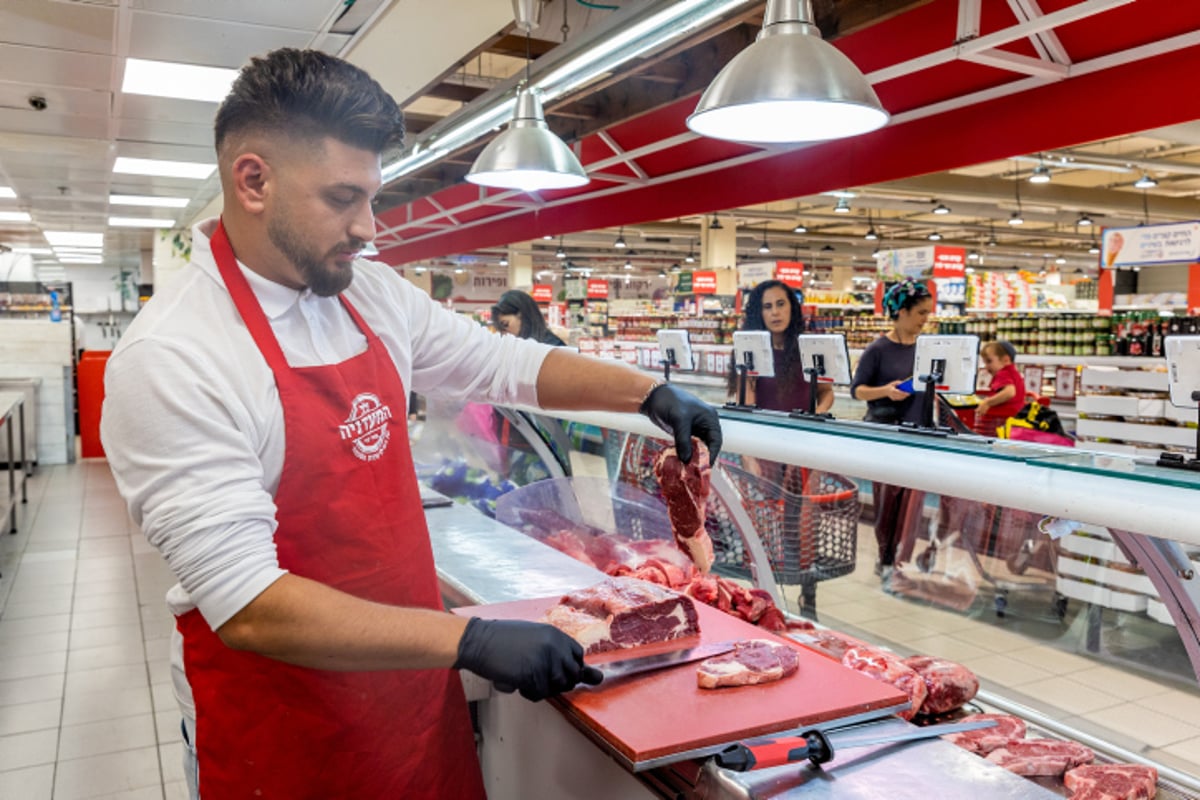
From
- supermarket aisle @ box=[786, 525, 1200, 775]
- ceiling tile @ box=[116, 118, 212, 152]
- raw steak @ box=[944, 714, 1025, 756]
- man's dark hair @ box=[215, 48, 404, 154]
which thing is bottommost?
supermarket aisle @ box=[786, 525, 1200, 775]

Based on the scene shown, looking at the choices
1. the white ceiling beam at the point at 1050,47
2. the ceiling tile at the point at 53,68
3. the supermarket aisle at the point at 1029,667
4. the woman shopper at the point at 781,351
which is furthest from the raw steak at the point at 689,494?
the ceiling tile at the point at 53,68

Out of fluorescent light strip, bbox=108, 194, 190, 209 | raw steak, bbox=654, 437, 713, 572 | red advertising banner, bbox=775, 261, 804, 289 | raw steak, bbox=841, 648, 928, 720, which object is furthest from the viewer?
red advertising banner, bbox=775, 261, 804, 289

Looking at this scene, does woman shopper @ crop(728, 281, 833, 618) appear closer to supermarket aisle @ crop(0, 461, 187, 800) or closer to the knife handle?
supermarket aisle @ crop(0, 461, 187, 800)

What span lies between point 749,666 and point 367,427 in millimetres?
759

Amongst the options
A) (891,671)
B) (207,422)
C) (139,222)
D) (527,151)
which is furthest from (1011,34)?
(139,222)

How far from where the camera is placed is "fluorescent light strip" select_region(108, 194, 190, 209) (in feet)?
41.5

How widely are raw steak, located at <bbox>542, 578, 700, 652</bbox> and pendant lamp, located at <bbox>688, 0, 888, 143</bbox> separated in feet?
5.25

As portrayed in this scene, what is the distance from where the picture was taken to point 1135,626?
3.52 meters

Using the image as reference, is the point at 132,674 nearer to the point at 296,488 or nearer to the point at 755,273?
the point at 296,488

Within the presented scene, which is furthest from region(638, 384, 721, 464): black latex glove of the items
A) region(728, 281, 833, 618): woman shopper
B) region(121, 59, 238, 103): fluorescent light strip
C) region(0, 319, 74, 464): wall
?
region(0, 319, 74, 464): wall

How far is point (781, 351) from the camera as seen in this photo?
5441 millimetres

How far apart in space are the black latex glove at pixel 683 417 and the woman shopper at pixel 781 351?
3352mm

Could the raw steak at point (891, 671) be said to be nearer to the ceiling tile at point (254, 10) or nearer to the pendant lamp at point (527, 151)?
the pendant lamp at point (527, 151)

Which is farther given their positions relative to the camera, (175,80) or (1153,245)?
(1153,245)
